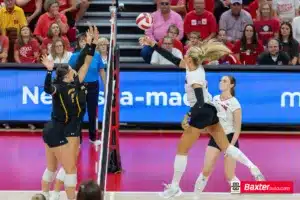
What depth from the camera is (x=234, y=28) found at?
18797 mm

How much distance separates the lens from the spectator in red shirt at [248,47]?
58.5 feet

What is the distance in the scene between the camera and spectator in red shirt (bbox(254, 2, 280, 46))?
18656 millimetres

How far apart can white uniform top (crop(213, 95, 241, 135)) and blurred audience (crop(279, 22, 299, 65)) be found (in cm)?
584

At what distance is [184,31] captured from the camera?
1892 centimetres

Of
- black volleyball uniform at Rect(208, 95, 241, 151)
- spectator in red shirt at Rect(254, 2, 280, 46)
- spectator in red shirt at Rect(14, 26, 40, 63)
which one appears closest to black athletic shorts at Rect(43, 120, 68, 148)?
black volleyball uniform at Rect(208, 95, 241, 151)

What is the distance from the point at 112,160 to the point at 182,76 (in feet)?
12.0

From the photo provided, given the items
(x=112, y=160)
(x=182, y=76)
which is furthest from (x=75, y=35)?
(x=112, y=160)

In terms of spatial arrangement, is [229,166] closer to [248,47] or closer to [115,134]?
[115,134]

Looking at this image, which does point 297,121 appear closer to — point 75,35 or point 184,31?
point 184,31

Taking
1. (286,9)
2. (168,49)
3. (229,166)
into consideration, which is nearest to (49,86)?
(229,166)

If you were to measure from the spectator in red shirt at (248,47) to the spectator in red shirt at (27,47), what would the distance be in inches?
162

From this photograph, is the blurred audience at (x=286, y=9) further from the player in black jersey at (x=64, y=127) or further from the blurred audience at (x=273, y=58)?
the player in black jersey at (x=64, y=127)

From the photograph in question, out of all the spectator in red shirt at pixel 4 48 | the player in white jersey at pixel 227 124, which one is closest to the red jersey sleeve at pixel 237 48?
the spectator in red shirt at pixel 4 48

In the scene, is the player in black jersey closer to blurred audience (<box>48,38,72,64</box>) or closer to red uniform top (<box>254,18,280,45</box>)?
blurred audience (<box>48,38,72,64</box>)
